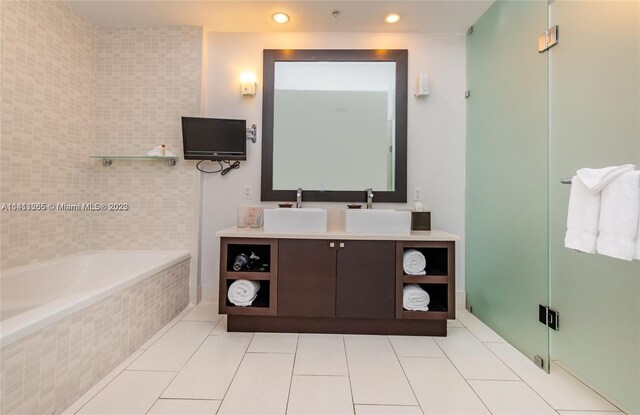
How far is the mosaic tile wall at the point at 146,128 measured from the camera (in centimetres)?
239

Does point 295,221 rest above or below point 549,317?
above

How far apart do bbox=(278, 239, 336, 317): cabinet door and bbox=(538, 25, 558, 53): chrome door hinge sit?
5.52 ft

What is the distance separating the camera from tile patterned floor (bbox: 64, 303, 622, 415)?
1.24m

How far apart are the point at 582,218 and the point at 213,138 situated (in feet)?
7.77

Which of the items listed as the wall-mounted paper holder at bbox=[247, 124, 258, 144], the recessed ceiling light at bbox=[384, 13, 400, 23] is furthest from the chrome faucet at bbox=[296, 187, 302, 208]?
the recessed ceiling light at bbox=[384, 13, 400, 23]

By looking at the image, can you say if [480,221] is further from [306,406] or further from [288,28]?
[288,28]

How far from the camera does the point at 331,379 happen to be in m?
1.43

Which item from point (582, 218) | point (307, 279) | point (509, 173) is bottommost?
point (307, 279)

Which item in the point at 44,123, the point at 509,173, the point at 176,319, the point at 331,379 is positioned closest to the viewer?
the point at 331,379

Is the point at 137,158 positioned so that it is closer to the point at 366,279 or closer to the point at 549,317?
the point at 366,279

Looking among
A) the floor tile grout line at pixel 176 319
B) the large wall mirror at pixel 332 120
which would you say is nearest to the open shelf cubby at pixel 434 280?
the large wall mirror at pixel 332 120

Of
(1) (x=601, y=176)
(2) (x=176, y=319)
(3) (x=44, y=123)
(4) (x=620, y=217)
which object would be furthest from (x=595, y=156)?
(3) (x=44, y=123)

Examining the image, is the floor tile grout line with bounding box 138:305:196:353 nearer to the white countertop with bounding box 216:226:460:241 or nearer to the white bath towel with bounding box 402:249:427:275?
the white countertop with bounding box 216:226:460:241

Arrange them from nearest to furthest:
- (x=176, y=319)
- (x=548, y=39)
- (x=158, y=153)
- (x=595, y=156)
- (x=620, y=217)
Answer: (x=620, y=217), (x=595, y=156), (x=548, y=39), (x=176, y=319), (x=158, y=153)
